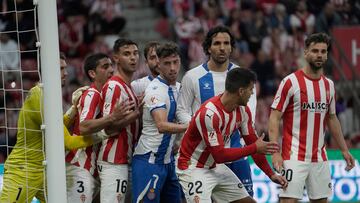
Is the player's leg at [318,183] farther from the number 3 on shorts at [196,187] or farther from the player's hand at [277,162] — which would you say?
the number 3 on shorts at [196,187]

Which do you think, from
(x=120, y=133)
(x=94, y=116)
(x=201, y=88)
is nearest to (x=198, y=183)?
(x=120, y=133)

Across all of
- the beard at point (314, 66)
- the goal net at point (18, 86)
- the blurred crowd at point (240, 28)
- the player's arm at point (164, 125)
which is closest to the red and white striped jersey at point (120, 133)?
the player's arm at point (164, 125)

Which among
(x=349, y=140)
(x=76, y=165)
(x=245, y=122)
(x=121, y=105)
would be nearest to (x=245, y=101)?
(x=245, y=122)

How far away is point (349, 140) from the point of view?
17.5 metres

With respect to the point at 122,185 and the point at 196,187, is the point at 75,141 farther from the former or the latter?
the point at 196,187

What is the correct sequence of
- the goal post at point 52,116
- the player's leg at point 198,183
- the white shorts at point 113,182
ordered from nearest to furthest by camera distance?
1. the goal post at point 52,116
2. the player's leg at point 198,183
3. the white shorts at point 113,182

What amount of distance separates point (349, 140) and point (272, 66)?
2.01 meters

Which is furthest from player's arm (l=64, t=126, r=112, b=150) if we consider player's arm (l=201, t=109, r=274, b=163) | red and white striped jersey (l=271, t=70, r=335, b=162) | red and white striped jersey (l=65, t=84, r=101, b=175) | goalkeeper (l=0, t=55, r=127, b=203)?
red and white striped jersey (l=271, t=70, r=335, b=162)

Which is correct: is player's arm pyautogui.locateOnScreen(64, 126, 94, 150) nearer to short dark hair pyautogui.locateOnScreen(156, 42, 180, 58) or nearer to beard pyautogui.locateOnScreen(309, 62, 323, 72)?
short dark hair pyautogui.locateOnScreen(156, 42, 180, 58)

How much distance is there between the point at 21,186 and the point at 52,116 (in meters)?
1.22

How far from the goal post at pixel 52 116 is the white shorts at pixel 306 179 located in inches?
99.7

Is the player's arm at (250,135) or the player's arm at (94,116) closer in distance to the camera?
the player's arm at (94,116)

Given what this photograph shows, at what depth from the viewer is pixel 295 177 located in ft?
33.7

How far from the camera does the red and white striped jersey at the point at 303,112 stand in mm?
10305
